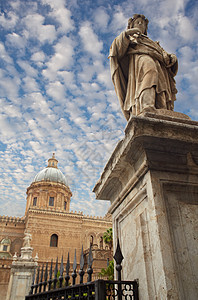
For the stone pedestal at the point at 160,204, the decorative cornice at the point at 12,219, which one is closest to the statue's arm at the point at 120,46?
the stone pedestal at the point at 160,204

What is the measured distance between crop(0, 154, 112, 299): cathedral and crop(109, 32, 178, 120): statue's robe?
84.1ft

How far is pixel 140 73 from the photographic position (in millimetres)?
2730

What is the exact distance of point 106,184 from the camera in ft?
8.02

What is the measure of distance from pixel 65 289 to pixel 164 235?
0.86m

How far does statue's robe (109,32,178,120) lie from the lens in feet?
8.76

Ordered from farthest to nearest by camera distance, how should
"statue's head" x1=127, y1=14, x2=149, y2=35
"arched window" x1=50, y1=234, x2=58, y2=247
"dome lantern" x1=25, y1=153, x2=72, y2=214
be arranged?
"dome lantern" x1=25, y1=153, x2=72, y2=214 → "arched window" x1=50, y1=234, x2=58, y2=247 → "statue's head" x1=127, y1=14, x2=149, y2=35

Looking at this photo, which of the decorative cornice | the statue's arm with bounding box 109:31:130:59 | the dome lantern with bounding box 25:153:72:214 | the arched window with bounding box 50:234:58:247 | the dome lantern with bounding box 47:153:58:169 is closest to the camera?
the statue's arm with bounding box 109:31:130:59

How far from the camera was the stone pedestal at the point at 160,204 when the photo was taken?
4.93ft

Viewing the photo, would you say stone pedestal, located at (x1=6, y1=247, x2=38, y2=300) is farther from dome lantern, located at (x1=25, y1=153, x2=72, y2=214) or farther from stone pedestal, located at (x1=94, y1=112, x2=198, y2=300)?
dome lantern, located at (x1=25, y1=153, x2=72, y2=214)

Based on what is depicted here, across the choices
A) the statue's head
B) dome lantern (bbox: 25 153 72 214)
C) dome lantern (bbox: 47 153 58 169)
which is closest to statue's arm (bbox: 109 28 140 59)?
the statue's head

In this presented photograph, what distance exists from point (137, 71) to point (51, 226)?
97.6ft

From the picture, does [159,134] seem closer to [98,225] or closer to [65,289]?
[65,289]

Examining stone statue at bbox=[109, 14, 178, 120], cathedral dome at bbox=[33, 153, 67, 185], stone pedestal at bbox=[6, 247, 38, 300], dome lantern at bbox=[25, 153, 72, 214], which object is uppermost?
cathedral dome at bbox=[33, 153, 67, 185]

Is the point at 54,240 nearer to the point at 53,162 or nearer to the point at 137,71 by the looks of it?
the point at 53,162
